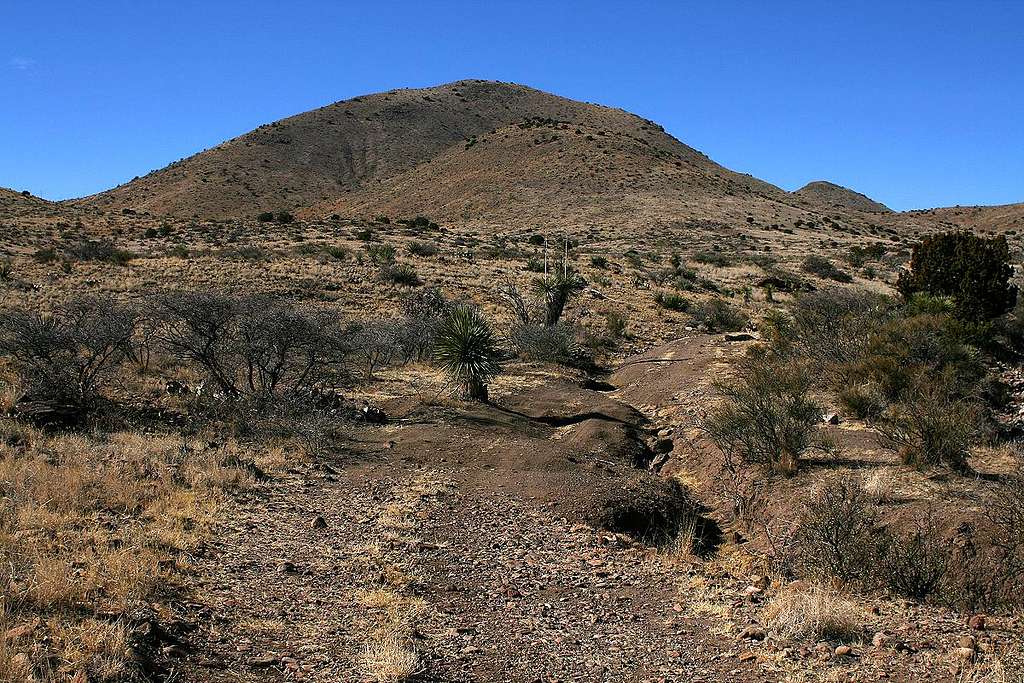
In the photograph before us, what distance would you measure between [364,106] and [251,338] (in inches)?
4505

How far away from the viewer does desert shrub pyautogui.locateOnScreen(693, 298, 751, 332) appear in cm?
2684

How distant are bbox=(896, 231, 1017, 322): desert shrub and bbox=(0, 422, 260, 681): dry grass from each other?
1618cm

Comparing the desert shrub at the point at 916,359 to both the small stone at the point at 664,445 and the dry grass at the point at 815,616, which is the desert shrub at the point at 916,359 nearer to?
the small stone at the point at 664,445

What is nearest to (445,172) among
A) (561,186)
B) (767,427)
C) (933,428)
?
(561,186)

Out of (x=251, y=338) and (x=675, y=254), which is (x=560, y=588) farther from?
(x=675, y=254)

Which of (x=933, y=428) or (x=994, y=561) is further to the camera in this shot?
(x=933, y=428)

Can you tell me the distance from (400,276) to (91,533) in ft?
80.8

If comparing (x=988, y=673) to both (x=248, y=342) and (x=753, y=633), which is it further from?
(x=248, y=342)

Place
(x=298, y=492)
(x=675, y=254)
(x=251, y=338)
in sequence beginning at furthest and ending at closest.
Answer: (x=675, y=254) → (x=251, y=338) → (x=298, y=492)

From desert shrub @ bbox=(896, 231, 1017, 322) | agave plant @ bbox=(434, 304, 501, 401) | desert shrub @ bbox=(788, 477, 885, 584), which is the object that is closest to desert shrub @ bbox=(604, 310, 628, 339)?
desert shrub @ bbox=(896, 231, 1017, 322)

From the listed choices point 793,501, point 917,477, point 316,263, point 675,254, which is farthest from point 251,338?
point 675,254

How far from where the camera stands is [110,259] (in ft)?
108

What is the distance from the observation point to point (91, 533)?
7344 millimetres

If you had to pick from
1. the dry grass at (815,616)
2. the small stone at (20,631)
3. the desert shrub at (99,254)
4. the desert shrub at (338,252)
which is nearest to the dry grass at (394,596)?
the small stone at (20,631)
